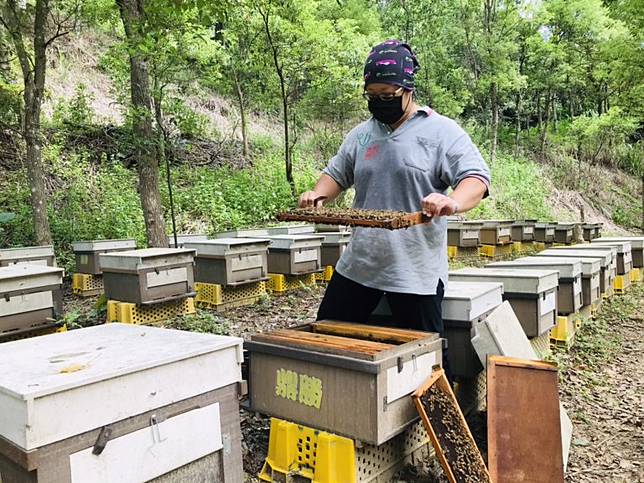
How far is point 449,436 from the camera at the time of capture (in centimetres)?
225

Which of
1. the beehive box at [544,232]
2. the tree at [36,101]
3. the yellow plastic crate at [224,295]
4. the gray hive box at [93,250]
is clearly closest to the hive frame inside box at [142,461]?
the yellow plastic crate at [224,295]

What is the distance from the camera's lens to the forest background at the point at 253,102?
7.68 m

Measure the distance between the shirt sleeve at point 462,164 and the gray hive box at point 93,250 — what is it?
5.36 metres

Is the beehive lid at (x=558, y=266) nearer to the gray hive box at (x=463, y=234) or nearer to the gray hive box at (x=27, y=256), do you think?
the gray hive box at (x=27, y=256)

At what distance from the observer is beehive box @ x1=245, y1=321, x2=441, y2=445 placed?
208cm

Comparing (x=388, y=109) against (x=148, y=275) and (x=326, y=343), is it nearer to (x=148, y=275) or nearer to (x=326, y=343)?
(x=326, y=343)

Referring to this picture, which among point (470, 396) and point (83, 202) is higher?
point (83, 202)

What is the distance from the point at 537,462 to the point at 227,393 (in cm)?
139

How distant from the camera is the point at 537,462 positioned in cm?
235

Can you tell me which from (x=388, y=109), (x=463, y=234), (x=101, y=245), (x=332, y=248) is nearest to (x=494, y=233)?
(x=463, y=234)

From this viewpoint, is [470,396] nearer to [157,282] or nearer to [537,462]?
[537,462]

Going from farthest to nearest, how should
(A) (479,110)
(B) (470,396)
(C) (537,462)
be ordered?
1. (A) (479,110)
2. (B) (470,396)
3. (C) (537,462)

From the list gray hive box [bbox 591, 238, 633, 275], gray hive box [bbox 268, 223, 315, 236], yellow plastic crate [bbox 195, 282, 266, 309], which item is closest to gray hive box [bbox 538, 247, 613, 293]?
gray hive box [bbox 591, 238, 633, 275]

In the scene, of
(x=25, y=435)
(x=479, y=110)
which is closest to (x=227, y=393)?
(x=25, y=435)
